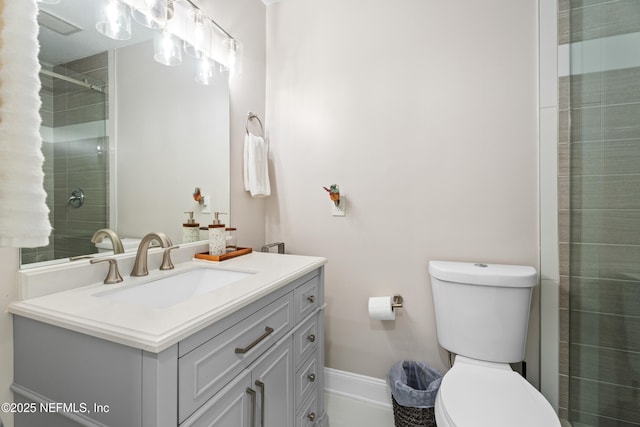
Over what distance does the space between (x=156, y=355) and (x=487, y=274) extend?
126 cm

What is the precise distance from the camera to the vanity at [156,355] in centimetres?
61

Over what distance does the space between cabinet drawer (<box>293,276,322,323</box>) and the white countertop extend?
18 centimetres

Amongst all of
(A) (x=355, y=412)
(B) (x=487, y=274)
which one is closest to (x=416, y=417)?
(A) (x=355, y=412)

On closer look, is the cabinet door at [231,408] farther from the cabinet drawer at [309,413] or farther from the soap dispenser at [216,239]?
the soap dispenser at [216,239]

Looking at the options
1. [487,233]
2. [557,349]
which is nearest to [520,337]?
[557,349]

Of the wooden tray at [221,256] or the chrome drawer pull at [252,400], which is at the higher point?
the wooden tray at [221,256]

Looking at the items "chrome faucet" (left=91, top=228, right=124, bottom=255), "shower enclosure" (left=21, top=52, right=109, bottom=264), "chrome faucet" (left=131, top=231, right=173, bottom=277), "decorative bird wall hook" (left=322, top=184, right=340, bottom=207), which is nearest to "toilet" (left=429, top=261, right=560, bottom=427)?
"decorative bird wall hook" (left=322, top=184, right=340, bottom=207)

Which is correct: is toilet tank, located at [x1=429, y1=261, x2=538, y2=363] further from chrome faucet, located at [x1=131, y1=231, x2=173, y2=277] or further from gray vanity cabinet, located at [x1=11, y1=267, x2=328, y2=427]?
chrome faucet, located at [x1=131, y1=231, x2=173, y2=277]

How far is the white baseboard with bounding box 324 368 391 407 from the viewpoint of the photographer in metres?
1.62

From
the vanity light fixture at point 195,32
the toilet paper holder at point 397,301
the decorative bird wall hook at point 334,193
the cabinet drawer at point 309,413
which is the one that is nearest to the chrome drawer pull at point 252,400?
the cabinet drawer at point 309,413

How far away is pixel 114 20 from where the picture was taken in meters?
1.00

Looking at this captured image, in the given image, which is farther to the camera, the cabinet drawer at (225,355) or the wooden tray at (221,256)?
the wooden tray at (221,256)

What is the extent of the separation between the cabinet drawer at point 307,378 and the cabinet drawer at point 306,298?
22 cm

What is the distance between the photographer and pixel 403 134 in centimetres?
157
